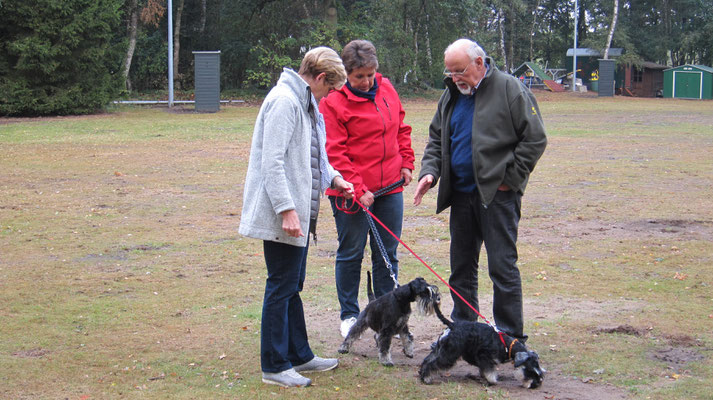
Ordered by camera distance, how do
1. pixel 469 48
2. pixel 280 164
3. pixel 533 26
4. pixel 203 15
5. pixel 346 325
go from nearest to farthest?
pixel 280 164 → pixel 469 48 → pixel 346 325 → pixel 203 15 → pixel 533 26

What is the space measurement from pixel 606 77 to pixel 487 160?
47.6 m

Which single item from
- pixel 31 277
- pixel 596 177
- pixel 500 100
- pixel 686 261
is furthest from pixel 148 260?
pixel 596 177

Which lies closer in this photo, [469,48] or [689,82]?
[469,48]

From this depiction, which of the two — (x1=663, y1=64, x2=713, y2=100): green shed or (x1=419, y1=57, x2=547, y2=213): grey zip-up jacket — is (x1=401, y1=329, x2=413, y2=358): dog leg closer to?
(x1=419, y1=57, x2=547, y2=213): grey zip-up jacket

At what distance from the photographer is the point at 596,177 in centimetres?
1315

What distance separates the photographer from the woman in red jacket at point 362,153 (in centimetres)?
496

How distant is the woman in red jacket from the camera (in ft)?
16.3

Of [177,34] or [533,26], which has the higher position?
[533,26]

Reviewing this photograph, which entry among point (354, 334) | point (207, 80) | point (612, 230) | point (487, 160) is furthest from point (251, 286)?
point (207, 80)

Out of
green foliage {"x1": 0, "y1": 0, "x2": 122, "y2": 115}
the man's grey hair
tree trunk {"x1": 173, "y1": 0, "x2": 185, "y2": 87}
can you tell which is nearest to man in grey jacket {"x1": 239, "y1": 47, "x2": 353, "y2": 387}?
the man's grey hair

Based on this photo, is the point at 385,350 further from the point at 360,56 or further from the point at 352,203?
the point at 360,56

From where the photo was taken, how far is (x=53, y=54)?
26.5 meters

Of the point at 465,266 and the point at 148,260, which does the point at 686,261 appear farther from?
the point at 148,260

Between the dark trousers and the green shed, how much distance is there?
47.5 m
